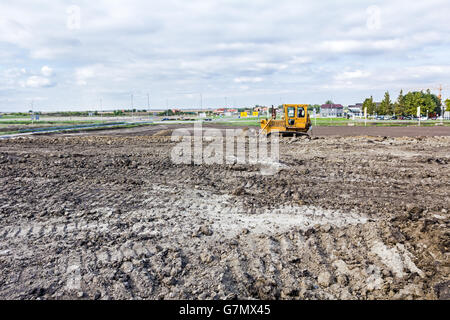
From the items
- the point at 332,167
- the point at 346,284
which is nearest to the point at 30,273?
the point at 346,284

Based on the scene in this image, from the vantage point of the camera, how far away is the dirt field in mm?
4457

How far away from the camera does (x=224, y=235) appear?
610cm

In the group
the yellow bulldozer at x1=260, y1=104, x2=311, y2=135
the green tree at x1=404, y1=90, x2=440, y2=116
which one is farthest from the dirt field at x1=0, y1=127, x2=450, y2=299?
the green tree at x1=404, y1=90, x2=440, y2=116

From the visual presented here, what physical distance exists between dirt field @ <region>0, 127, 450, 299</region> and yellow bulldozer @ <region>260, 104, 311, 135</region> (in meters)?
11.5

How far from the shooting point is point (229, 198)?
8.51 metres

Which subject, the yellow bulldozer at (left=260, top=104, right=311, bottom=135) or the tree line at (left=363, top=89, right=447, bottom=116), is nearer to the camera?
the yellow bulldozer at (left=260, top=104, right=311, bottom=135)

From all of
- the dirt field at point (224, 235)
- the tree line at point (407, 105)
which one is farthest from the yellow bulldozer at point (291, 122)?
the tree line at point (407, 105)

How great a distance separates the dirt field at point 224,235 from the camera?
446 centimetres

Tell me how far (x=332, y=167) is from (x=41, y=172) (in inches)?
373

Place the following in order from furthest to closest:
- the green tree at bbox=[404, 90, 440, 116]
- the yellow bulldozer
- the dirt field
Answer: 1. the green tree at bbox=[404, 90, 440, 116]
2. the yellow bulldozer
3. the dirt field

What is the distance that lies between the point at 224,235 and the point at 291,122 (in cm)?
1756

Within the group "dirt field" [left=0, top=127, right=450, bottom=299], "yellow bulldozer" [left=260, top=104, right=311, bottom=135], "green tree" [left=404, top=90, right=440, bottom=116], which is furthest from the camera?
"green tree" [left=404, top=90, right=440, bottom=116]

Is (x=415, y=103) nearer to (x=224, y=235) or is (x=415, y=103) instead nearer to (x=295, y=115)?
(x=295, y=115)

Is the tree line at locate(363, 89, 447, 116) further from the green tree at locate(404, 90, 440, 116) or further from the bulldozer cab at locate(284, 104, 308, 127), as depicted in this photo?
the bulldozer cab at locate(284, 104, 308, 127)
